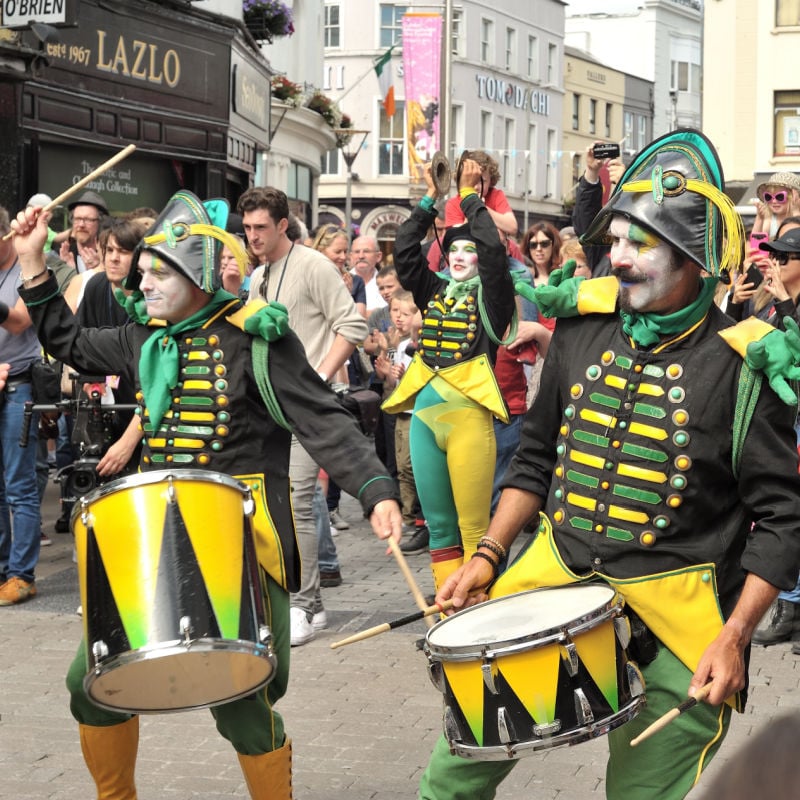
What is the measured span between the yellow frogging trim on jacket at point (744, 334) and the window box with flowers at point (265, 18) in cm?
1896

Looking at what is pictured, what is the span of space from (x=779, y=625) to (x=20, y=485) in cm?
413

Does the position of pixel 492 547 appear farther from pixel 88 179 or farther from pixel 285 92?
pixel 285 92

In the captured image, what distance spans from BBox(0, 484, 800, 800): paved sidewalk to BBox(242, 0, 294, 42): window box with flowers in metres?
15.4

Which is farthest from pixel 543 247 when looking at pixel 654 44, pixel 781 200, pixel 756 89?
pixel 654 44

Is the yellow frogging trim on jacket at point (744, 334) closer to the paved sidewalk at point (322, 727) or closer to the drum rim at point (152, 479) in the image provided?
the paved sidewalk at point (322, 727)

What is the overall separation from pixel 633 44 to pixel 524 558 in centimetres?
7403

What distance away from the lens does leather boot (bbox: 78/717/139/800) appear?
4.45m

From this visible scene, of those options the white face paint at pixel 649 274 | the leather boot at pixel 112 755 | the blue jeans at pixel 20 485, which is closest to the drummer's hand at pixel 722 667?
the white face paint at pixel 649 274

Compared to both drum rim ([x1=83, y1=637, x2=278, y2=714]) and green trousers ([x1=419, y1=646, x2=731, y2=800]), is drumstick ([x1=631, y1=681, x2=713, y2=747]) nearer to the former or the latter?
green trousers ([x1=419, y1=646, x2=731, y2=800])

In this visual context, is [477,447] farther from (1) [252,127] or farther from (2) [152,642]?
(1) [252,127]

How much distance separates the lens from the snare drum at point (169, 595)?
375 cm

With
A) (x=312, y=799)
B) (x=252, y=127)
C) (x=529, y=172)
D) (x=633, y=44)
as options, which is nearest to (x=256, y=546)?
(x=312, y=799)

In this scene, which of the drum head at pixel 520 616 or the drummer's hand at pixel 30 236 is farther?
the drummer's hand at pixel 30 236

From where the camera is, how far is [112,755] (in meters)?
4.46
